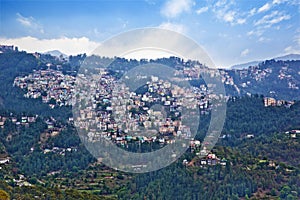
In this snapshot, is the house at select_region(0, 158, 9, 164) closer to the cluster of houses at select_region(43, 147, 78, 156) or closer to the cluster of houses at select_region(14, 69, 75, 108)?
the cluster of houses at select_region(43, 147, 78, 156)

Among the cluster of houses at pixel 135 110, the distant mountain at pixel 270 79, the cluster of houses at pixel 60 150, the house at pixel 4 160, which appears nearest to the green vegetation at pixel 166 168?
the cluster of houses at pixel 60 150

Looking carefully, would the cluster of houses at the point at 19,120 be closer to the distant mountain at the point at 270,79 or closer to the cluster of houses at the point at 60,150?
the cluster of houses at the point at 60,150

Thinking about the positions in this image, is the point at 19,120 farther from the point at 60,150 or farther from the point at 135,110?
the point at 135,110

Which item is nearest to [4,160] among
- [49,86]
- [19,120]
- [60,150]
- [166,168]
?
[60,150]

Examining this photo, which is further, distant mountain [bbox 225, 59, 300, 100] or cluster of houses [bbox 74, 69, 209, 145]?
distant mountain [bbox 225, 59, 300, 100]

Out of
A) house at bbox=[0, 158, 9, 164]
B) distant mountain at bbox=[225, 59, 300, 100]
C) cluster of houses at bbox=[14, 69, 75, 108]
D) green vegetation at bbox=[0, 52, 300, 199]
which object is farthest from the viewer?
distant mountain at bbox=[225, 59, 300, 100]

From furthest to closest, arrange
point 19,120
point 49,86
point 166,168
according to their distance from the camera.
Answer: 1. point 49,86
2. point 19,120
3. point 166,168

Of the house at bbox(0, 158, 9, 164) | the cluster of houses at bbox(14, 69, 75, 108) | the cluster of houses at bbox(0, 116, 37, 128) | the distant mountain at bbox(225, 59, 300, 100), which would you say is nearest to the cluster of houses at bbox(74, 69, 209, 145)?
the cluster of houses at bbox(14, 69, 75, 108)

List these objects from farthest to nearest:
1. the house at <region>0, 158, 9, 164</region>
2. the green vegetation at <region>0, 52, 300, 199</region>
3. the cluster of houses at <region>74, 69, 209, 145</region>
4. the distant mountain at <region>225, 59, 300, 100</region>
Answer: the distant mountain at <region>225, 59, 300, 100</region>, the cluster of houses at <region>74, 69, 209, 145</region>, the house at <region>0, 158, 9, 164</region>, the green vegetation at <region>0, 52, 300, 199</region>

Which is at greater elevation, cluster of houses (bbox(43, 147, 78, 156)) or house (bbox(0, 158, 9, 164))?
cluster of houses (bbox(43, 147, 78, 156))
